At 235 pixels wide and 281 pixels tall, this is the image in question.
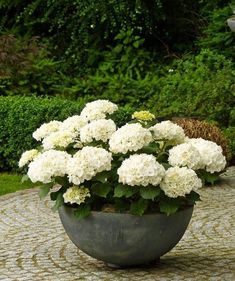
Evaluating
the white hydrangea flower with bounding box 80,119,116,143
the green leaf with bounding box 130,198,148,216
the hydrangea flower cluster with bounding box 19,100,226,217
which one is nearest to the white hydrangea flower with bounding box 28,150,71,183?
the hydrangea flower cluster with bounding box 19,100,226,217

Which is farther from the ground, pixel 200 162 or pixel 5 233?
pixel 200 162

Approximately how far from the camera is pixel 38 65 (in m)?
14.8

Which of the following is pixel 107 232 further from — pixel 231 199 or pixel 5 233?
pixel 231 199

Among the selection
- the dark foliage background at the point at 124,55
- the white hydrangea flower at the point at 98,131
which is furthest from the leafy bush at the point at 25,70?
the white hydrangea flower at the point at 98,131

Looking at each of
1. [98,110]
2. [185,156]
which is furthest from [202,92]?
[185,156]

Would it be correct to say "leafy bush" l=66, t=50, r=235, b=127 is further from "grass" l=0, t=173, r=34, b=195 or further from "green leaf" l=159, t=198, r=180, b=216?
"green leaf" l=159, t=198, r=180, b=216

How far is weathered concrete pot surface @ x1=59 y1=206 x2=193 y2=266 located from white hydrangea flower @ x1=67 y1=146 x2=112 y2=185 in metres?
0.31

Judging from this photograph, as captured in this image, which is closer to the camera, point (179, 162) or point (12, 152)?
point (179, 162)

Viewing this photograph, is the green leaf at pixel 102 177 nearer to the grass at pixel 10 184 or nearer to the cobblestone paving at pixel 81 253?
the cobblestone paving at pixel 81 253

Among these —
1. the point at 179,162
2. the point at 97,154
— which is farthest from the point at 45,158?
the point at 179,162

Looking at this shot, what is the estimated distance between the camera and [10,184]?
11.0 metres

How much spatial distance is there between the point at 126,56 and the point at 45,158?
983 centimetres

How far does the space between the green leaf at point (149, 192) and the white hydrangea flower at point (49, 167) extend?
0.56 meters

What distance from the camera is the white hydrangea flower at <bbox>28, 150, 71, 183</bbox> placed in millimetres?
6410
